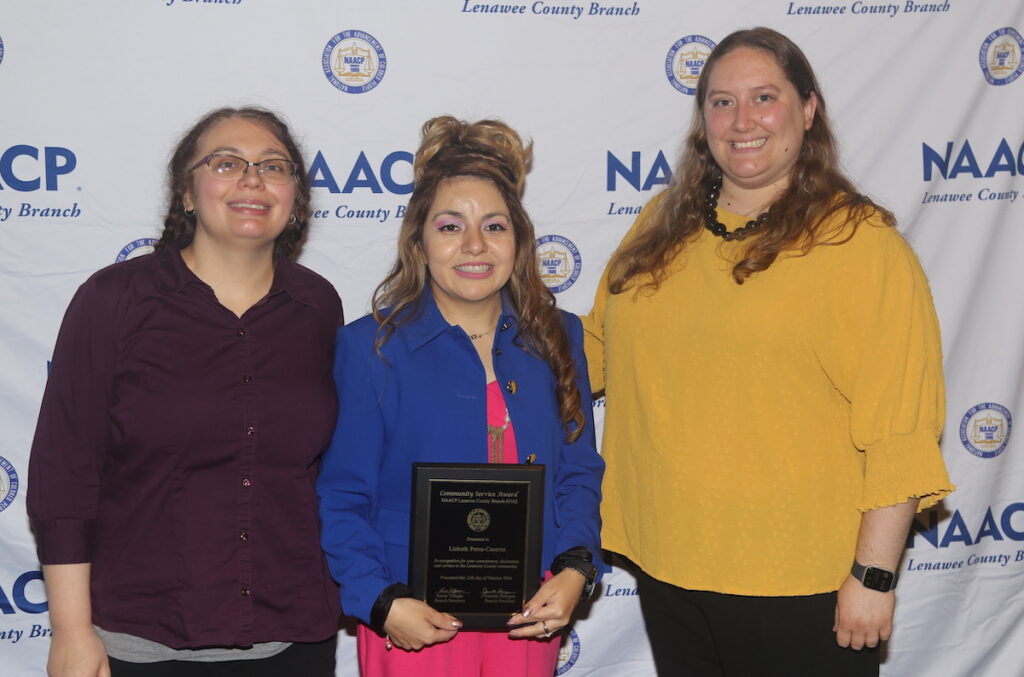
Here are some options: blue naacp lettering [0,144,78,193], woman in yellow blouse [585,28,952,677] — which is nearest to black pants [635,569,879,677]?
woman in yellow blouse [585,28,952,677]

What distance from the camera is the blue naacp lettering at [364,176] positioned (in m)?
2.86

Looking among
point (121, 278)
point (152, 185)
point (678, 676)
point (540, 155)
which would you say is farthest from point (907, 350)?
point (152, 185)

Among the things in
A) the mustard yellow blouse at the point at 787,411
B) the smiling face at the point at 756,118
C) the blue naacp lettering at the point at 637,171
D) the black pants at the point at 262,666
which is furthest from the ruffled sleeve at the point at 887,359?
the black pants at the point at 262,666

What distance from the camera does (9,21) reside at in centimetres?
265

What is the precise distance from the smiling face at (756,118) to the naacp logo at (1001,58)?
4.15 ft

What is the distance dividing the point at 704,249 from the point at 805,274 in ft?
0.78

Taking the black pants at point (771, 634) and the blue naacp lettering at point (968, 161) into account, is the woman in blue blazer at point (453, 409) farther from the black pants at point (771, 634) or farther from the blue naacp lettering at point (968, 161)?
the blue naacp lettering at point (968, 161)

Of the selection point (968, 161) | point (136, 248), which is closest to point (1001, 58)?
point (968, 161)

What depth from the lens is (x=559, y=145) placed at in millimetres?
2953

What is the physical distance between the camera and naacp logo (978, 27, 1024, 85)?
3074 millimetres

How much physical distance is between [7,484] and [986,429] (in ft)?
9.81

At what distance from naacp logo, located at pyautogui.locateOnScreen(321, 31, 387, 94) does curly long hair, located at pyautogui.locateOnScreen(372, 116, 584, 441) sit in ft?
2.25

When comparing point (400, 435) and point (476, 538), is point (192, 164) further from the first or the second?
point (476, 538)

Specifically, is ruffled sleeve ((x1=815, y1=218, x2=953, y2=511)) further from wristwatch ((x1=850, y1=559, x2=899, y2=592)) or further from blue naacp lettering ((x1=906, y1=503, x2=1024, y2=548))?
blue naacp lettering ((x1=906, y1=503, x2=1024, y2=548))
